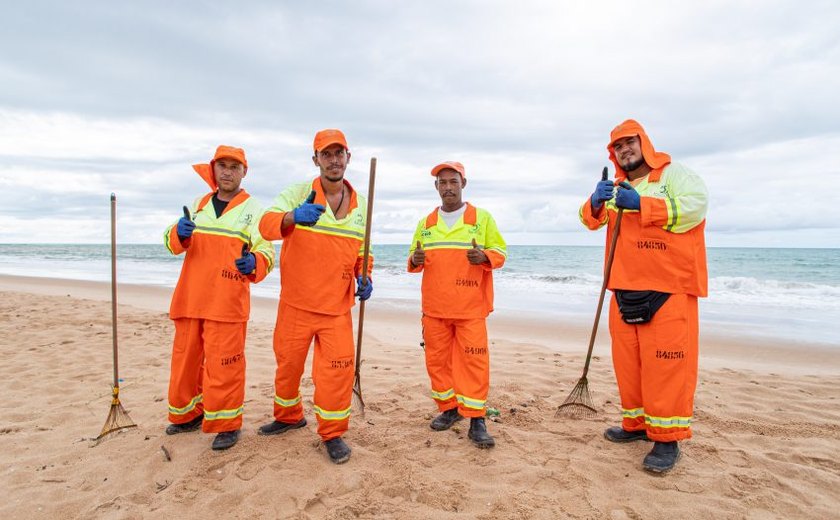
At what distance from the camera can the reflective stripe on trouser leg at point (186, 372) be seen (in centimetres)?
356

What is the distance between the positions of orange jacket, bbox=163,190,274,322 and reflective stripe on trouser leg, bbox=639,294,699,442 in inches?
110

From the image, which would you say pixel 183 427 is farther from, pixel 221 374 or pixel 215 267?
pixel 215 267

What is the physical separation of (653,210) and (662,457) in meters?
1.65

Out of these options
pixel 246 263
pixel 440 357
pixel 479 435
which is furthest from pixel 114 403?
pixel 479 435

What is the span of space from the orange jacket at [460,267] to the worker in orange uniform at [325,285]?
601 millimetres

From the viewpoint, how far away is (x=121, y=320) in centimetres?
854

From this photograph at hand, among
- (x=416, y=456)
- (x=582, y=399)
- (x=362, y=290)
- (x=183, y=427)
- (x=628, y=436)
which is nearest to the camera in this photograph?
(x=416, y=456)

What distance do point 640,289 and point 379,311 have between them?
309 inches

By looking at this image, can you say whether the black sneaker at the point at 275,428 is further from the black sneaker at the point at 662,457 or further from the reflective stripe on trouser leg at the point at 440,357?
the black sneaker at the point at 662,457

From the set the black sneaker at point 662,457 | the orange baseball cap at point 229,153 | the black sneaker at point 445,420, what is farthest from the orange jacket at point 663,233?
the orange baseball cap at point 229,153

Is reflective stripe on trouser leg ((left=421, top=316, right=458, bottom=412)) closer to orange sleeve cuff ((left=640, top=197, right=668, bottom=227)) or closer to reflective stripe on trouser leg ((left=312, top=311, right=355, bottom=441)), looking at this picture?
reflective stripe on trouser leg ((left=312, top=311, right=355, bottom=441))

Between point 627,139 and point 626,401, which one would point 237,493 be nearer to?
point 626,401

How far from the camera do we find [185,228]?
3.37m

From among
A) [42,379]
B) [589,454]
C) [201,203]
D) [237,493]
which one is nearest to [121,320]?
[42,379]
